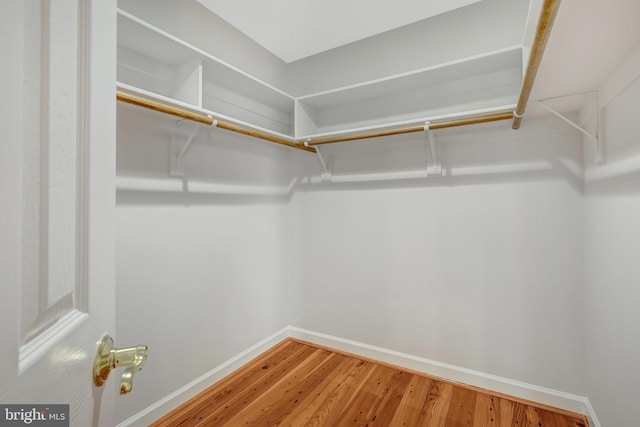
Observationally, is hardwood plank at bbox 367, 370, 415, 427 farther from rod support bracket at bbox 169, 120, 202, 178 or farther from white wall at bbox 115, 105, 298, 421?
rod support bracket at bbox 169, 120, 202, 178

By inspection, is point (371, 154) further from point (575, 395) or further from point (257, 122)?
point (575, 395)

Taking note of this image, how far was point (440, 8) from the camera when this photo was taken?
1.89 meters

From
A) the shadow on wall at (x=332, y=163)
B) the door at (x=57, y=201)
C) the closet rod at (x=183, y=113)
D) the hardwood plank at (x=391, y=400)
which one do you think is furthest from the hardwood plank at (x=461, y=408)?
the closet rod at (x=183, y=113)

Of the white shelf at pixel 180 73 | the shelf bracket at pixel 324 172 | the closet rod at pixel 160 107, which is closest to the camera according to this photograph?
the closet rod at pixel 160 107

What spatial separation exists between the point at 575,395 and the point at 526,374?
232 mm

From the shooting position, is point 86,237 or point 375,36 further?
point 375,36

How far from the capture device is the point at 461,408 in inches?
67.2

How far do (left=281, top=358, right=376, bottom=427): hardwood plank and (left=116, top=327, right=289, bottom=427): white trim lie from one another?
1.93ft

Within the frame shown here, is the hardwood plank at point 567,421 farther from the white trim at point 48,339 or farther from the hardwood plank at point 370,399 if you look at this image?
the white trim at point 48,339

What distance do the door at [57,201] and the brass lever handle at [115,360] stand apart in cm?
2

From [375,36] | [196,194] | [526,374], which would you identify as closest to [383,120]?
[375,36]

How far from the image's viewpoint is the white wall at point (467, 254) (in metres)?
1.71

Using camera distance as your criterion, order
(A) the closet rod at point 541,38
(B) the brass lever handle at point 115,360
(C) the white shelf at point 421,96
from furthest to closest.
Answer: (C) the white shelf at point 421,96 < (A) the closet rod at point 541,38 < (B) the brass lever handle at point 115,360

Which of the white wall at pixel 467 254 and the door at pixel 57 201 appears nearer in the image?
the door at pixel 57 201
